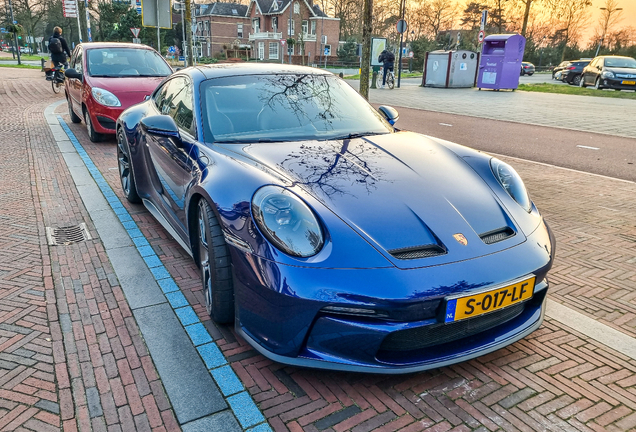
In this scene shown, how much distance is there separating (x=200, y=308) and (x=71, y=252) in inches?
61.5

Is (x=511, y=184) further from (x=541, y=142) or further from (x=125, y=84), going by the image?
(x=541, y=142)

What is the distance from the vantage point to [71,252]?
13.2 feet

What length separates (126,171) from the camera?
5.26 metres

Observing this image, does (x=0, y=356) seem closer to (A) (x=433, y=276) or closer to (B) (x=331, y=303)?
(B) (x=331, y=303)

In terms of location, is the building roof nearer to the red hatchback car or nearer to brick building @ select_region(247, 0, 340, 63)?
brick building @ select_region(247, 0, 340, 63)

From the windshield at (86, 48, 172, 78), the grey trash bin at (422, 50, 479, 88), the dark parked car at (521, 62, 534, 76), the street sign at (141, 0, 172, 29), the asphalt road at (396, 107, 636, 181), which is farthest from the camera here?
the dark parked car at (521, 62, 534, 76)

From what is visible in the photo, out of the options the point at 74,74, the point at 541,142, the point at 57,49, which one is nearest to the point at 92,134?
the point at 74,74

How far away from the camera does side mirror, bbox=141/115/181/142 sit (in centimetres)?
337

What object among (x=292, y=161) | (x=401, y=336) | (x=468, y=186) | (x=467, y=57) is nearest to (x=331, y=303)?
(x=401, y=336)

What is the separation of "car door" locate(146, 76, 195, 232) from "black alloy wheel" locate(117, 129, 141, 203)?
859mm

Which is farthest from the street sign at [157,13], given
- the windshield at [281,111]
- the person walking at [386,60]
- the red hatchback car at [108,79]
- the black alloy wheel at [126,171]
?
the windshield at [281,111]

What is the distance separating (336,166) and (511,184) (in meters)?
1.11

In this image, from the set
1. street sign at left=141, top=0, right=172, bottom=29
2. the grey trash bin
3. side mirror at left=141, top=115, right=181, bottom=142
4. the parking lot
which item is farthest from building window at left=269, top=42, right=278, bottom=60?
side mirror at left=141, top=115, right=181, bottom=142

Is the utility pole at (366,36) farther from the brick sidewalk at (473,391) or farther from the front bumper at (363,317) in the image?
the front bumper at (363,317)
